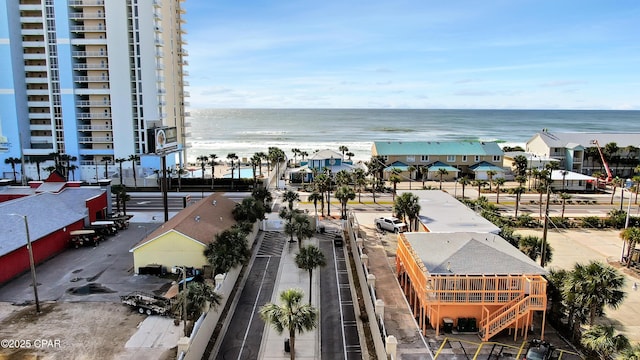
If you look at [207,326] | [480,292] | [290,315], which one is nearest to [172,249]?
[207,326]

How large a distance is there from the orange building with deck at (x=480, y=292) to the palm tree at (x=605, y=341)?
4.07 metres

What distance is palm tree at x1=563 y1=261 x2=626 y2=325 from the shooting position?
2214cm

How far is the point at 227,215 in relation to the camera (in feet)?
146

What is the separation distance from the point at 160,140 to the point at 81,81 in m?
41.7

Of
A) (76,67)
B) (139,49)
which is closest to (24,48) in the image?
(76,67)

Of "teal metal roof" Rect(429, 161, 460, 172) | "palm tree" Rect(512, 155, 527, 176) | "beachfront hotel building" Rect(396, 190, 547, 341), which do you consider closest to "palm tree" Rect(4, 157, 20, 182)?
"teal metal roof" Rect(429, 161, 460, 172)

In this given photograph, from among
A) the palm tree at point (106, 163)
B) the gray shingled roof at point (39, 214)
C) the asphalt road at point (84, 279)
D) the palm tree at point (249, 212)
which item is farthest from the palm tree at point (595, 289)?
the palm tree at point (106, 163)

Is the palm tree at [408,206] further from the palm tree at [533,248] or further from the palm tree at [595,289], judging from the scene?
the palm tree at [595,289]

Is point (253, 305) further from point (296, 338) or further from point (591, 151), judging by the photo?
point (591, 151)

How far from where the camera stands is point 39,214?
42.1 m

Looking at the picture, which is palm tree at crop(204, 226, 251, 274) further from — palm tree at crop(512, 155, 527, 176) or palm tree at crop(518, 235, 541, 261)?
palm tree at crop(512, 155, 527, 176)

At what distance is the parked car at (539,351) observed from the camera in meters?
21.6

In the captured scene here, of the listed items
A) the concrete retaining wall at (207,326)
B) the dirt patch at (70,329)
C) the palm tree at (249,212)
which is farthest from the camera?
the palm tree at (249,212)

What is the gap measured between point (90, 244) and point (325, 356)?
2969 cm
